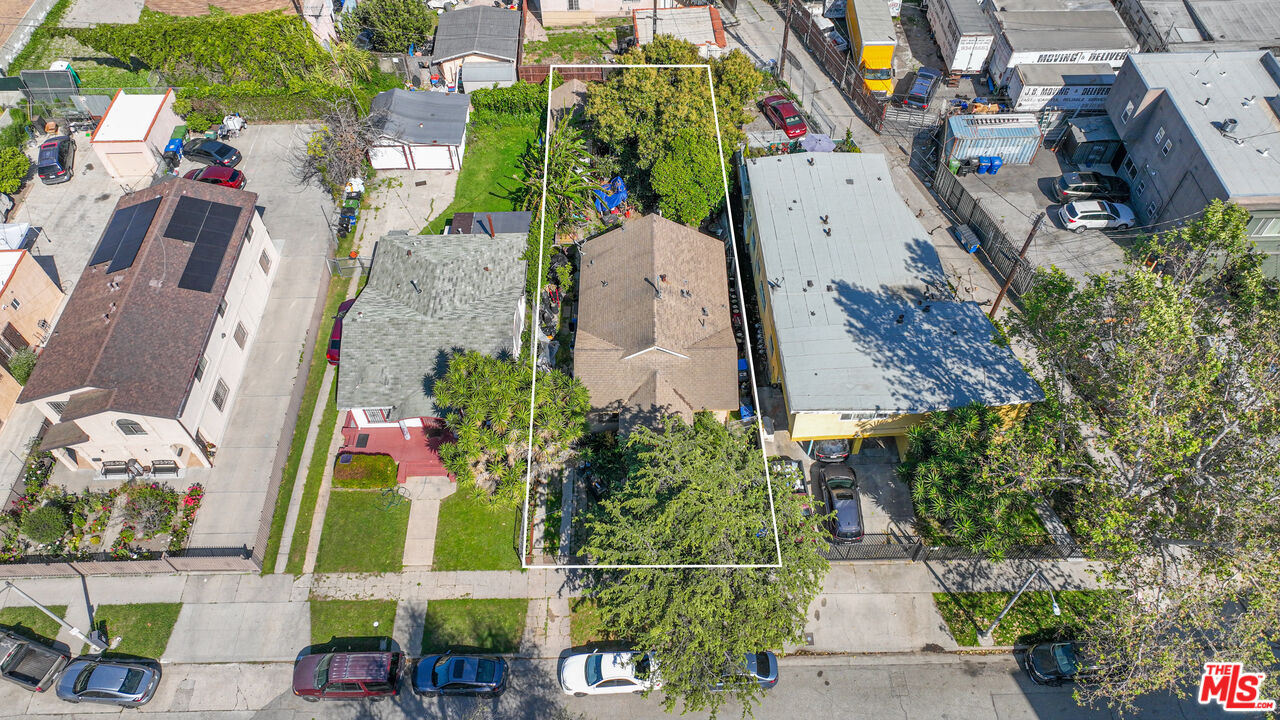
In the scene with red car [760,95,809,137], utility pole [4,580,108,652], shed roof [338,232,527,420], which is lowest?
utility pole [4,580,108,652]

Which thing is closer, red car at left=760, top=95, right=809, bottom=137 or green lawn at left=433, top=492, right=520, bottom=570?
green lawn at left=433, top=492, right=520, bottom=570

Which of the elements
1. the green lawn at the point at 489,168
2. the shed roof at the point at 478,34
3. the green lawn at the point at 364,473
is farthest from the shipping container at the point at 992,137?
the green lawn at the point at 364,473

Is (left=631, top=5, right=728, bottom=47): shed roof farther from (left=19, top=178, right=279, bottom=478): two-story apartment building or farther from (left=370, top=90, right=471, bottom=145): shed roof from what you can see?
(left=19, top=178, right=279, bottom=478): two-story apartment building

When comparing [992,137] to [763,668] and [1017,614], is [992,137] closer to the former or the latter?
[1017,614]

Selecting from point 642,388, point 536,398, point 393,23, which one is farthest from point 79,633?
point 393,23

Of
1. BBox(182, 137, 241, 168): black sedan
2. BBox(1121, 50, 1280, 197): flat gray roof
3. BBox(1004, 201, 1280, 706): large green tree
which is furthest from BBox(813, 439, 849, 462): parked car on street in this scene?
BBox(182, 137, 241, 168): black sedan

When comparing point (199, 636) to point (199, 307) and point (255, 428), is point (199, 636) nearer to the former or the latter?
point (255, 428)
